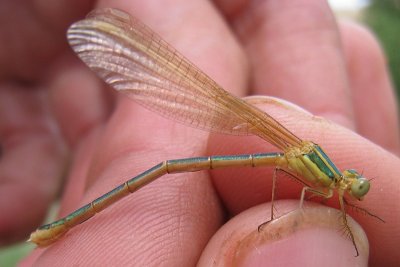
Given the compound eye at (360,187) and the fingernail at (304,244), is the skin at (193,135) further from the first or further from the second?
the compound eye at (360,187)

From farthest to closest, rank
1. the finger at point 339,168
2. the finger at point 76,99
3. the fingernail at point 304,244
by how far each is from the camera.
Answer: the finger at point 76,99 < the finger at point 339,168 < the fingernail at point 304,244

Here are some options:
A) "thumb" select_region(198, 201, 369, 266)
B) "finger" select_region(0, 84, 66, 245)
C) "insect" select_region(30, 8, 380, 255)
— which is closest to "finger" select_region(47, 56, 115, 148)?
"finger" select_region(0, 84, 66, 245)

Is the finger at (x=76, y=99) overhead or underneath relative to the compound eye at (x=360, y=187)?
underneath

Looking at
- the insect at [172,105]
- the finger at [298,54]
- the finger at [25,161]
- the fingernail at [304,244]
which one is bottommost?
the finger at [25,161]

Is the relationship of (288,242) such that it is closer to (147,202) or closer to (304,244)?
(304,244)

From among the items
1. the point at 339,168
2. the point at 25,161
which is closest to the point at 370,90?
the point at 339,168

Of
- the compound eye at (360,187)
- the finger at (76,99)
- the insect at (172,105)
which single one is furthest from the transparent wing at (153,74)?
the finger at (76,99)

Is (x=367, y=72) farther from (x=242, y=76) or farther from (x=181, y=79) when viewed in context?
(x=181, y=79)
